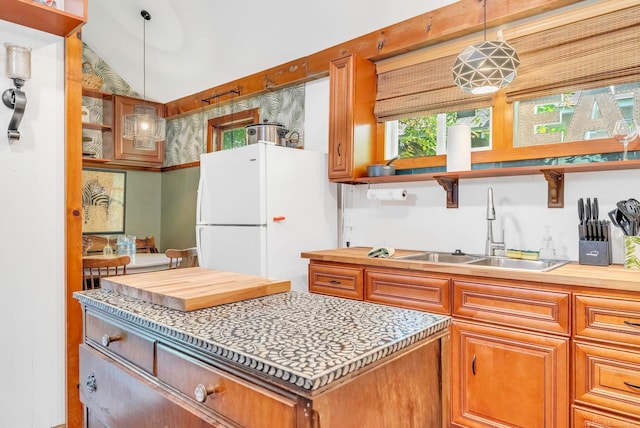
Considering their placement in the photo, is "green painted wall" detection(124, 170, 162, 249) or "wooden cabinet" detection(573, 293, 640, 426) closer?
"wooden cabinet" detection(573, 293, 640, 426)

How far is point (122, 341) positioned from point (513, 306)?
163 centimetres

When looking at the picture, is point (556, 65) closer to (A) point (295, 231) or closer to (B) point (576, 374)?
(B) point (576, 374)

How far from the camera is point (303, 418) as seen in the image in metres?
0.68

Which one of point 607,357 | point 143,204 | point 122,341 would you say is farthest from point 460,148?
point 143,204

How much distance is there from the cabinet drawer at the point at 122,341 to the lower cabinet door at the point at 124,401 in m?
0.03

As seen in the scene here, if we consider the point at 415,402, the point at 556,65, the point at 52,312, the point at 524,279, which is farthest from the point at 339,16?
the point at 415,402

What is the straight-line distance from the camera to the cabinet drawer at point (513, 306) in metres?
1.74

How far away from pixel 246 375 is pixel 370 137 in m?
2.62

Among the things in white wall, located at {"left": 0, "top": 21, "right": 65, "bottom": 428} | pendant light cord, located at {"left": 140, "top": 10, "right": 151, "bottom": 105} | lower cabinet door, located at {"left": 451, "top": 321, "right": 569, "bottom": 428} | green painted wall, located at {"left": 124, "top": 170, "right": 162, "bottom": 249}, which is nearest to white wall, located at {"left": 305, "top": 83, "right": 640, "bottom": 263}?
lower cabinet door, located at {"left": 451, "top": 321, "right": 569, "bottom": 428}

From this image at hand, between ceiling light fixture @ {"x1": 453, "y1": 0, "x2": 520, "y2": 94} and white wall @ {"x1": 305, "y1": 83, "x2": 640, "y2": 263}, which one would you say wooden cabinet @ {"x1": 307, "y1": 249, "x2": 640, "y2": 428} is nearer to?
white wall @ {"x1": 305, "y1": 83, "x2": 640, "y2": 263}

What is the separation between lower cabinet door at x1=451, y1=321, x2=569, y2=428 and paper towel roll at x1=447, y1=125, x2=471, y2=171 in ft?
3.28

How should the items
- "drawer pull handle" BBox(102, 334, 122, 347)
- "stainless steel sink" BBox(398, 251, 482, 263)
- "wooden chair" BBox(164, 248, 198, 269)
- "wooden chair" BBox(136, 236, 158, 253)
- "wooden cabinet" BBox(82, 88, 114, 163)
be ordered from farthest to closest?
1. "wooden chair" BBox(136, 236, 158, 253)
2. "wooden cabinet" BBox(82, 88, 114, 163)
3. "wooden chair" BBox(164, 248, 198, 269)
4. "stainless steel sink" BBox(398, 251, 482, 263)
5. "drawer pull handle" BBox(102, 334, 122, 347)

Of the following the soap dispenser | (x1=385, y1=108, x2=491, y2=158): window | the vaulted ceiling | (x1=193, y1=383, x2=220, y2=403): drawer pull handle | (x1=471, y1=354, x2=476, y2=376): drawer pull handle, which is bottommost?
(x1=471, y1=354, x2=476, y2=376): drawer pull handle

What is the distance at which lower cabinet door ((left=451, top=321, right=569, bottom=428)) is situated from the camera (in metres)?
1.74
